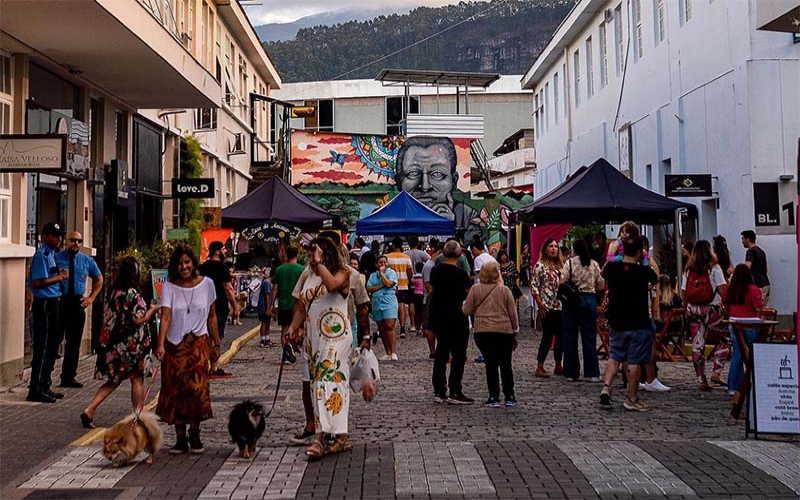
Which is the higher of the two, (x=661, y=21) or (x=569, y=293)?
(x=661, y=21)

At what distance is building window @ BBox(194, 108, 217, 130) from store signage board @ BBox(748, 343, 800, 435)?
18032 mm

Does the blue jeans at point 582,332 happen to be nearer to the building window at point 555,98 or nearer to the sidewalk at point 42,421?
the sidewalk at point 42,421

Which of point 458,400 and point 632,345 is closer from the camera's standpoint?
point 632,345

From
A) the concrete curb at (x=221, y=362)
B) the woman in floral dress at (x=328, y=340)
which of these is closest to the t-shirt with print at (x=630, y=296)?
the woman in floral dress at (x=328, y=340)

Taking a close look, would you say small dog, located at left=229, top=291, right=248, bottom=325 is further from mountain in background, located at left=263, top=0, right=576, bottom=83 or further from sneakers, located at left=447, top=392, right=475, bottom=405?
mountain in background, located at left=263, top=0, right=576, bottom=83

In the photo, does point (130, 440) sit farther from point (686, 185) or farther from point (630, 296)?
point (686, 185)

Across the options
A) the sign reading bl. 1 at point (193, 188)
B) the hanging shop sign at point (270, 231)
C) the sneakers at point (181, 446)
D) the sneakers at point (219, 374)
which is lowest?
the sneakers at point (181, 446)

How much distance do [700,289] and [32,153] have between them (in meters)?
8.17

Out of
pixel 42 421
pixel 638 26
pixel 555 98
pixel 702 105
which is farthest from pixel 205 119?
pixel 555 98

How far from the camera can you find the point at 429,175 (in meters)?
39.4

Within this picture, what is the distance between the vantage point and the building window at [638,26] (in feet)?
85.6

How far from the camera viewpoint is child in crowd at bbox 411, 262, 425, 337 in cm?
1905

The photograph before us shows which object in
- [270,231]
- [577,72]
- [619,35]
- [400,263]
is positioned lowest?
[400,263]

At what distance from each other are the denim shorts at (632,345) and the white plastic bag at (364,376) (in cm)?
339
